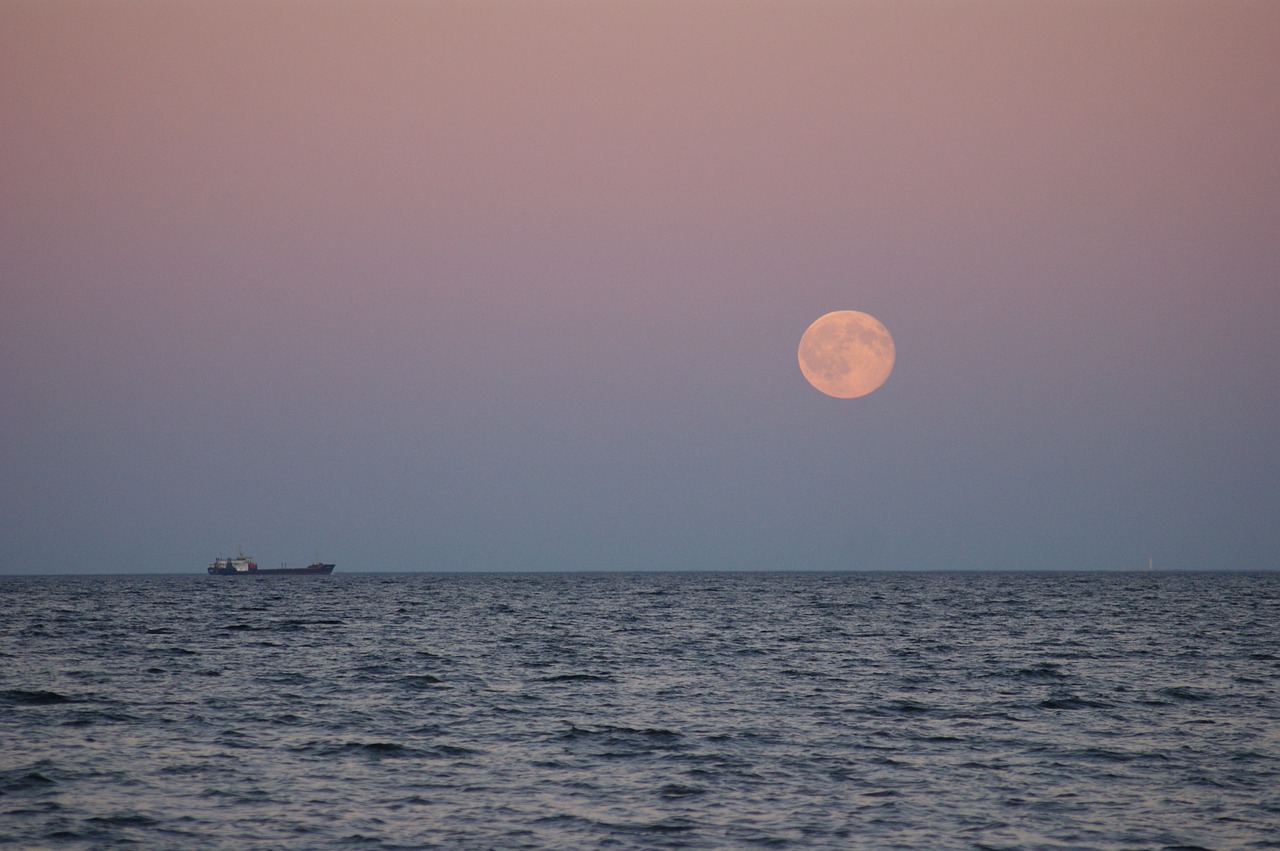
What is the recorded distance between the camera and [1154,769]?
84.0 feet

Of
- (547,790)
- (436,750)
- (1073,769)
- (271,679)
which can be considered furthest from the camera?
(271,679)

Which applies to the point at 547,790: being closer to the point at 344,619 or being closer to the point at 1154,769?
the point at 1154,769

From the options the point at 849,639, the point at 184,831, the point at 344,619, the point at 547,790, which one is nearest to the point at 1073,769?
the point at 547,790

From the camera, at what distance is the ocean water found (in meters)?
20.5

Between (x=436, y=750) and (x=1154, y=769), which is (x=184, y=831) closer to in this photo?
(x=436, y=750)

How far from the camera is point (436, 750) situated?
2731 centimetres

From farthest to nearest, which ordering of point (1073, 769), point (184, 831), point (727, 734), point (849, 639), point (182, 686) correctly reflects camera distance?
point (849, 639) < point (182, 686) < point (727, 734) < point (1073, 769) < point (184, 831)

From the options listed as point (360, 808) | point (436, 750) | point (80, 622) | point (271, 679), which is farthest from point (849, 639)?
point (80, 622)

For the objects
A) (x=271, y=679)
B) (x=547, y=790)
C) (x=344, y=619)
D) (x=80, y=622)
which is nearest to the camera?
(x=547, y=790)

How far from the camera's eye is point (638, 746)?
2808cm

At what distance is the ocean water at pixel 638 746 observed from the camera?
20.5 metres

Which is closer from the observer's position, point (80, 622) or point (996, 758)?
point (996, 758)

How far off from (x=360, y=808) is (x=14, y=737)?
1247cm

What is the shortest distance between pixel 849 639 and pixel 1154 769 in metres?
36.9
